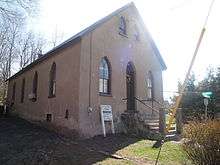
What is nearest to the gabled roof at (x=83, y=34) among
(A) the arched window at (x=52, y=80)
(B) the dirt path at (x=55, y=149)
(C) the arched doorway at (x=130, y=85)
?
(A) the arched window at (x=52, y=80)

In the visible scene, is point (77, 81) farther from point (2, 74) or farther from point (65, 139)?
point (2, 74)

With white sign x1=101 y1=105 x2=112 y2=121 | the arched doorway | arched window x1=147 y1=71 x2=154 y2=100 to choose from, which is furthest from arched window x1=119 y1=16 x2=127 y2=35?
white sign x1=101 y1=105 x2=112 y2=121

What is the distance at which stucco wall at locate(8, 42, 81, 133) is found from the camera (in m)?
14.5

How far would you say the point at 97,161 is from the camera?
9695 mm

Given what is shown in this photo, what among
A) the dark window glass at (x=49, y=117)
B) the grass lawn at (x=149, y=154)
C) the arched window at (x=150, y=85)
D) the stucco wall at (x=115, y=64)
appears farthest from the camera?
the arched window at (x=150, y=85)

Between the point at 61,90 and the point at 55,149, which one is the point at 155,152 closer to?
the point at 55,149

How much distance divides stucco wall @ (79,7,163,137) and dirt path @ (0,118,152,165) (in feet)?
4.86

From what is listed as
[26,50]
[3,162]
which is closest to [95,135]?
[3,162]

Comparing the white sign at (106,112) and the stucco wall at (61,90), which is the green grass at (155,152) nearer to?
the white sign at (106,112)

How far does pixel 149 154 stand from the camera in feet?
34.4

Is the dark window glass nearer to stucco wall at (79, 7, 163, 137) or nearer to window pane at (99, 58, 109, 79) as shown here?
stucco wall at (79, 7, 163, 137)

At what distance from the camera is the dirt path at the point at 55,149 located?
33.3ft

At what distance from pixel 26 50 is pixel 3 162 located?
3481 centimetres

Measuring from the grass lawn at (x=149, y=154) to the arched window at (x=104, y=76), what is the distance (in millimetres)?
4419
